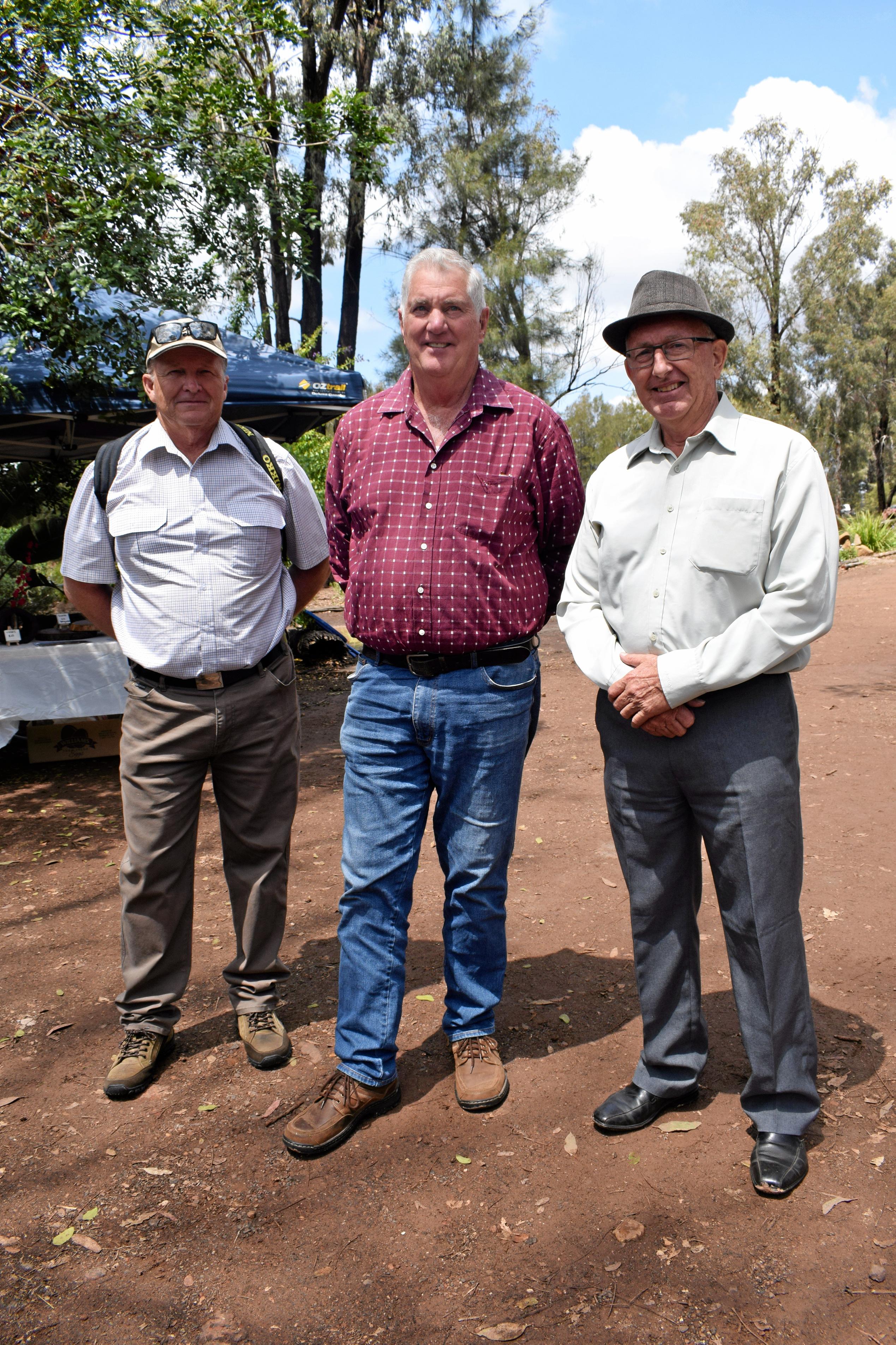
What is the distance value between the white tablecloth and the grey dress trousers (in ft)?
16.6

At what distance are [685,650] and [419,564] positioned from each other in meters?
0.77

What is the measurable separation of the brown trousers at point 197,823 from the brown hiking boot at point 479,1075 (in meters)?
0.72

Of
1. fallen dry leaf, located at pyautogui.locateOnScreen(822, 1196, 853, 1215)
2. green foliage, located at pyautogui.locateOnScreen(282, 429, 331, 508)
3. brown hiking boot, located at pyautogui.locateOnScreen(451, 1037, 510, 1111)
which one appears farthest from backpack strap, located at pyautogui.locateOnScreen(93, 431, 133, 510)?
green foliage, located at pyautogui.locateOnScreen(282, 429, 331, 508)

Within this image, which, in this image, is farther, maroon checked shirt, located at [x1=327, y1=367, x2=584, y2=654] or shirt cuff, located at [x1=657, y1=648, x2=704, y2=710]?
maroon checked shirt, located at [x1=327, y1=367, x2=584, y2=654]

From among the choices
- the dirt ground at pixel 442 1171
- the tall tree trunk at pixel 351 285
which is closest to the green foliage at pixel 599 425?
the tall tree trunk at pixel 351 285

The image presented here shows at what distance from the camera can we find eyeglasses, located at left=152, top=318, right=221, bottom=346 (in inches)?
124

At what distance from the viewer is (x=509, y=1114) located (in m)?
2.99

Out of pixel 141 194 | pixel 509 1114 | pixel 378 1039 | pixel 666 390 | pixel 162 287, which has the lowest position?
pixel 509 1114

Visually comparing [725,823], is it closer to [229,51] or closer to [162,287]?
[162,287]

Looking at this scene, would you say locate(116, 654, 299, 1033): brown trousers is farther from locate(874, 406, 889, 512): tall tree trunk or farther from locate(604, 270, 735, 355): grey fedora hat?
locate(874, 406, 889, 512): tall tree trunk

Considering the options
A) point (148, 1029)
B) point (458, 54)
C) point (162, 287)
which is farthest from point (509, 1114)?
point (458, 54)

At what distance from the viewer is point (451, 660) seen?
9.46ft

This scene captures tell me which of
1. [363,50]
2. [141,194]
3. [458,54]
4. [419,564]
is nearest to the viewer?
[419,564]

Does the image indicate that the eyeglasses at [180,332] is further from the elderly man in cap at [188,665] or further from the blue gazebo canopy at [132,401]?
the blue gazebo canopy at [132,401]
